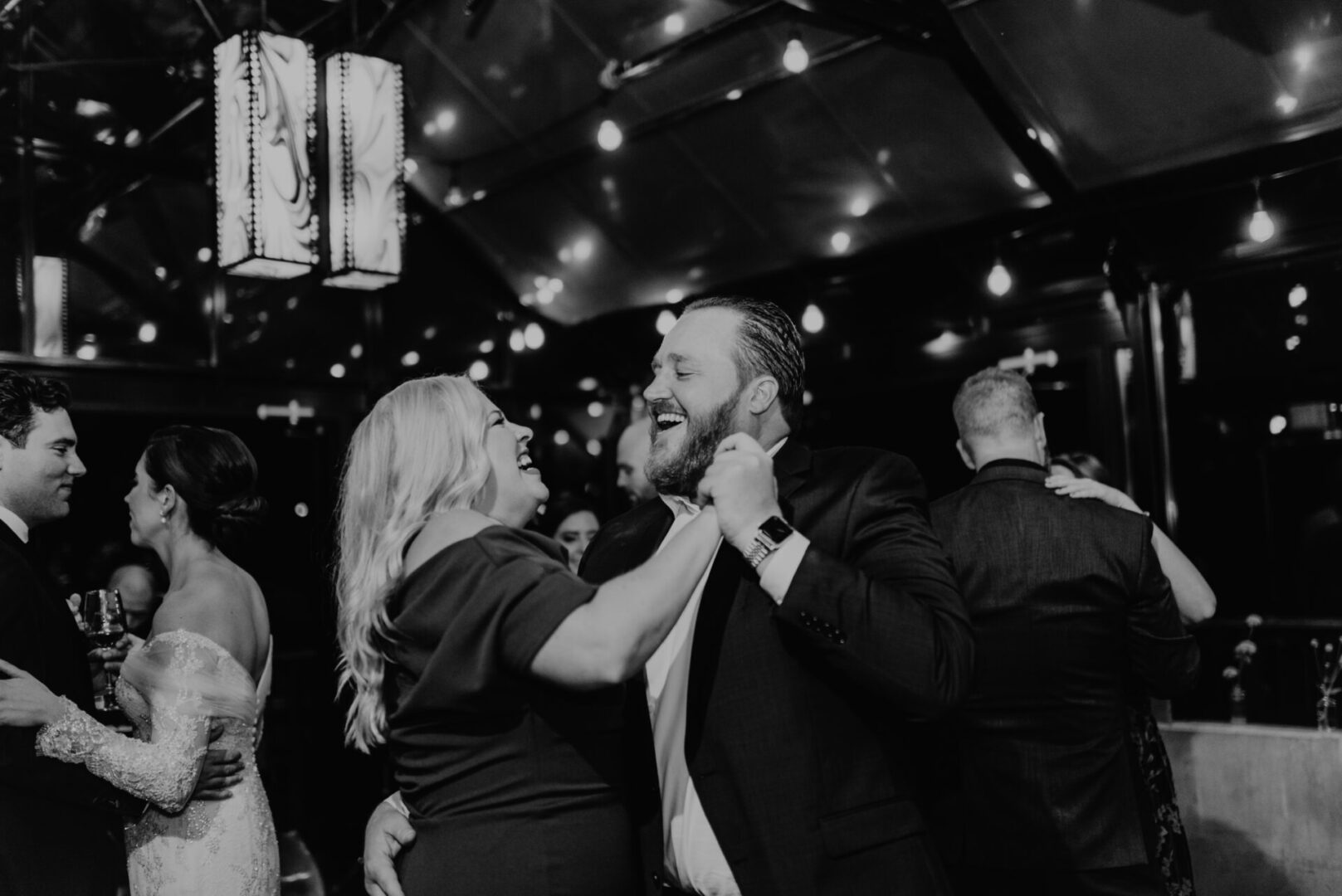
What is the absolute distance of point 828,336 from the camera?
7.57 metres

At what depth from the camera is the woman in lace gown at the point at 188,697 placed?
2836mm

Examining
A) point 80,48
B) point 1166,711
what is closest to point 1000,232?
point 1166,711

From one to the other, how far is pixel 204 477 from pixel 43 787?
2.67 ft

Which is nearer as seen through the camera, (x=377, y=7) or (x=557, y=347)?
(x=377, y=7)

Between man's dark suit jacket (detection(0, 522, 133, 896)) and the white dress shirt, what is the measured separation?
1.58m

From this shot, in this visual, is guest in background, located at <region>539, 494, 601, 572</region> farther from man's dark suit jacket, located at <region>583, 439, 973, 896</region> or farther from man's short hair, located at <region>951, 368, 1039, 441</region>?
man's dark suit jacket, located at <region>583, 439, 973, 896</region>

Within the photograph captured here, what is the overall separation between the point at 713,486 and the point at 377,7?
6372 mm

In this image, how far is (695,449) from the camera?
6.82ft

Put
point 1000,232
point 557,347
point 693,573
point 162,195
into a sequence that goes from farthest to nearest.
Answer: point 557,347 < point 162,195 < point 1000,232 < point 693,573

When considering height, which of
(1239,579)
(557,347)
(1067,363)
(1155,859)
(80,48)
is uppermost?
(80,48)

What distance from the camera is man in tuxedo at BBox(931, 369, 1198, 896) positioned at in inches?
110

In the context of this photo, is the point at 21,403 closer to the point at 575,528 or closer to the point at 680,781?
the point at 680,781

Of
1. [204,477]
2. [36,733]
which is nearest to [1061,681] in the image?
[204,477]

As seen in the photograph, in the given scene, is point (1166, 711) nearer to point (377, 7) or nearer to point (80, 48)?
point (377, 7)
